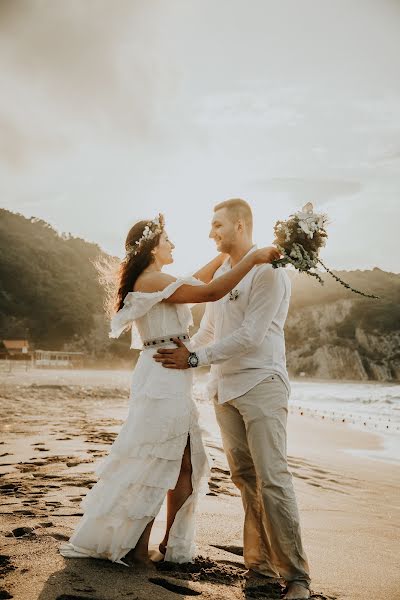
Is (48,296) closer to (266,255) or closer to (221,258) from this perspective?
(221,258)

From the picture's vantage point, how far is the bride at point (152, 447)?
323cm

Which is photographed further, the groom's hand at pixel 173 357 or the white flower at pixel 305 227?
the groom's hand at pixel 173 357

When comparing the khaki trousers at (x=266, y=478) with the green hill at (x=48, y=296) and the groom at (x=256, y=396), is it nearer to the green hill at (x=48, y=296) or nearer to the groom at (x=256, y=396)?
the groom at (x=256, y=396)

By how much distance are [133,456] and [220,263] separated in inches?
70.1

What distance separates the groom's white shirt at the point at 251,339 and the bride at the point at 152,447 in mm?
167

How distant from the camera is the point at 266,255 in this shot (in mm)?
3271

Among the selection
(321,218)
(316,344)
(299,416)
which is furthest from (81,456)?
(316,344)

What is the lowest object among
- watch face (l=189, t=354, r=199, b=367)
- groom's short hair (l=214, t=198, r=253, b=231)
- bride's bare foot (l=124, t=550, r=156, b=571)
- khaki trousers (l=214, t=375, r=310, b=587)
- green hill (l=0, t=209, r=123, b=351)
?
bride's bare foot (l=124, t=550, r=156, b=571)

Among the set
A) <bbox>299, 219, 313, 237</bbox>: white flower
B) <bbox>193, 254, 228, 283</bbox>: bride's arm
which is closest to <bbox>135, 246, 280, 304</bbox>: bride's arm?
<bbox>299, 219, 313, 237</bbox>: white flower

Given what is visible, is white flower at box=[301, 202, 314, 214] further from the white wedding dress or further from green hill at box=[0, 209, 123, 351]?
green hill at box=[0, 209, 123, 351]

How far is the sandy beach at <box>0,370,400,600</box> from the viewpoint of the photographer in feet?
9.34

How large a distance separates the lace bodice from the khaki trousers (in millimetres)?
666

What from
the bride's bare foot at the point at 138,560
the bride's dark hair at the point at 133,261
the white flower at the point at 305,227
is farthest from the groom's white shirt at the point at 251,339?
the bride's bare foot at the point at 138,560

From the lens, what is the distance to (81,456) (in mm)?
6277
